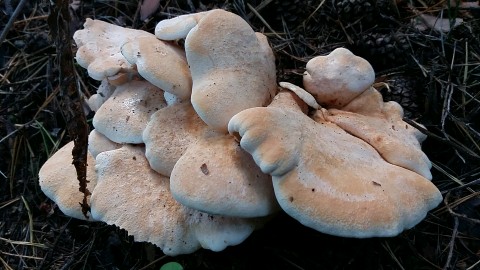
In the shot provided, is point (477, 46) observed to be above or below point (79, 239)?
above

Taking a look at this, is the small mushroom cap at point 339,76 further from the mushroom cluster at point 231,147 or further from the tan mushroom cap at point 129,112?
the tan mushroom cap at point 129,112

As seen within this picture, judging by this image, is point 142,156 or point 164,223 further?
point 142,156

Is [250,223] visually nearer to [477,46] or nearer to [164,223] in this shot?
[164,223]

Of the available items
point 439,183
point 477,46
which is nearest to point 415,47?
point 477,46

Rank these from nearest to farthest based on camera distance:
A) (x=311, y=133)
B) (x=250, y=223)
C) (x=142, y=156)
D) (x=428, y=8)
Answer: (x=311, y=133), (x=250, y=223), (x=142, y=156), (x=428, y=8)

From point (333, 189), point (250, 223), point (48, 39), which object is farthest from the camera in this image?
point (48, 39)

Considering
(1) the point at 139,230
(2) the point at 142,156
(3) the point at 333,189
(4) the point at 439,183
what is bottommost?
(4) the point at 439,183

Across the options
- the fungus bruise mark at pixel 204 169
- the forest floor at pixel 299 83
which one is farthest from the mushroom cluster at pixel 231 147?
the forest floor at pixel 299 83
